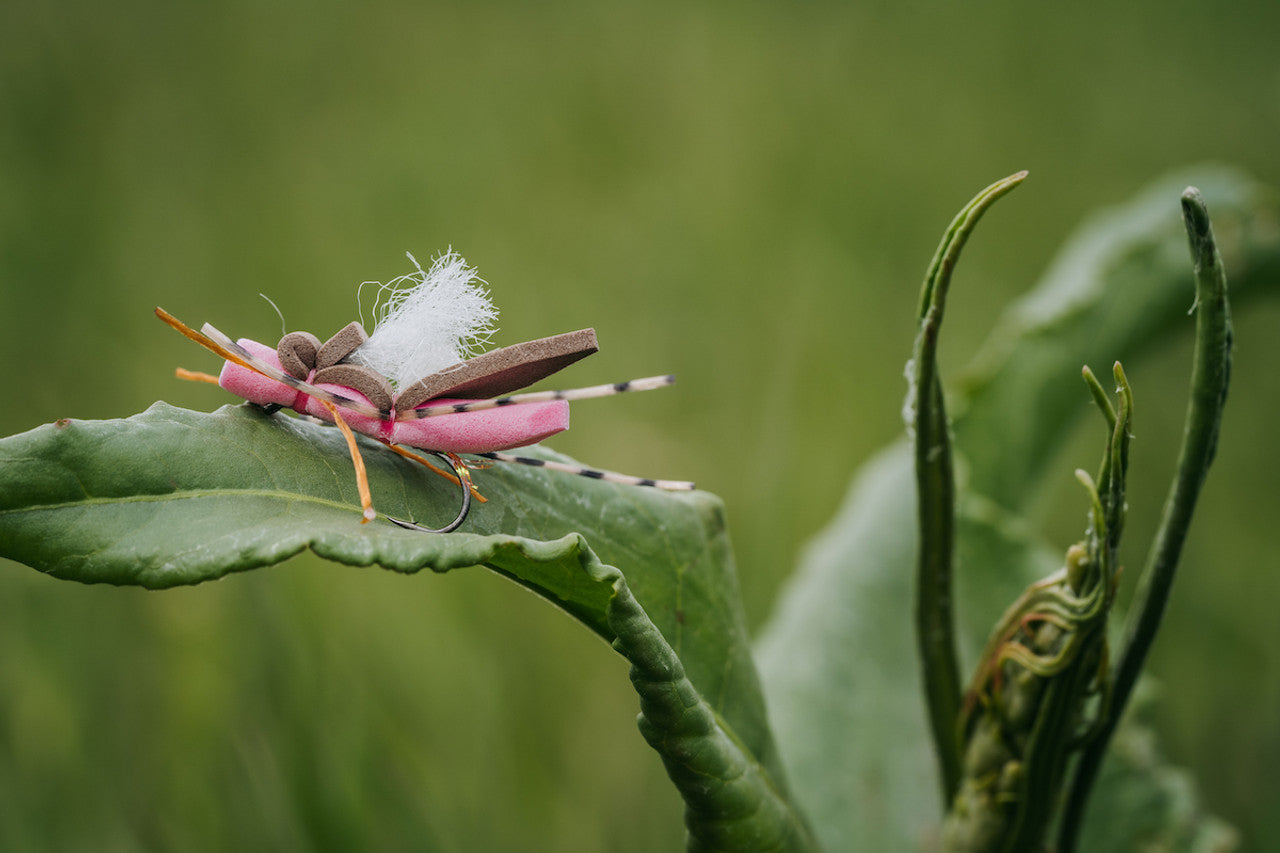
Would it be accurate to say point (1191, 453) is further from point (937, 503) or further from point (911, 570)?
point (911, 570)

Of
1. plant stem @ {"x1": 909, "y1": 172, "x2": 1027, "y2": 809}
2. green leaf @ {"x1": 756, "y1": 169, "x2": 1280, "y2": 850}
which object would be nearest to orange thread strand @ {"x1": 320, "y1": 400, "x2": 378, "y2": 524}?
plant stem @ {"x1": 909, "y1": 172, "x2": 1027, "y2": 809}

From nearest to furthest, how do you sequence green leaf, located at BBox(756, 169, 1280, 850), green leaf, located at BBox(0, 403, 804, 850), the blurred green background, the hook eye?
green leaf, located at BBox(0, 403, 804, 850), the hook eye, green leaf, located at BBox(756, 169, 1280, 850), the blurred green background

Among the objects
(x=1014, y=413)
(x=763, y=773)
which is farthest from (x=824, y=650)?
(x=763, y=773)

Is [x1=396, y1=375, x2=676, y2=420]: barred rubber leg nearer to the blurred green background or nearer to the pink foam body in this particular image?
the pink foam body

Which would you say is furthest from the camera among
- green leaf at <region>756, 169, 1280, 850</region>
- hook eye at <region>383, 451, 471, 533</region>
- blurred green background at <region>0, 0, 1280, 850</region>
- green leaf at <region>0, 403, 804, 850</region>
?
blurred green background at <region>0, 0, 1280, 850</region>

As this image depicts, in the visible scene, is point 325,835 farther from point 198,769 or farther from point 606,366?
point 606,366

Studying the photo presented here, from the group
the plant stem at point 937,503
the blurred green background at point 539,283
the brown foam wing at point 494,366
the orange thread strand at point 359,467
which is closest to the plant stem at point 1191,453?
the plant stem at point 937,503

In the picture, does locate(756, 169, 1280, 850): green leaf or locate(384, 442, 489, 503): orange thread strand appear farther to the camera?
locate(756, 169, 1280, 850): green leaf

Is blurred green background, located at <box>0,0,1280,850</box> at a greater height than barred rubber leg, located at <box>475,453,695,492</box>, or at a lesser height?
greater

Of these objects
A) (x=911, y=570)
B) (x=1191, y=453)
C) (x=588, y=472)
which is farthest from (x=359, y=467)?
(x=911, y=570)
